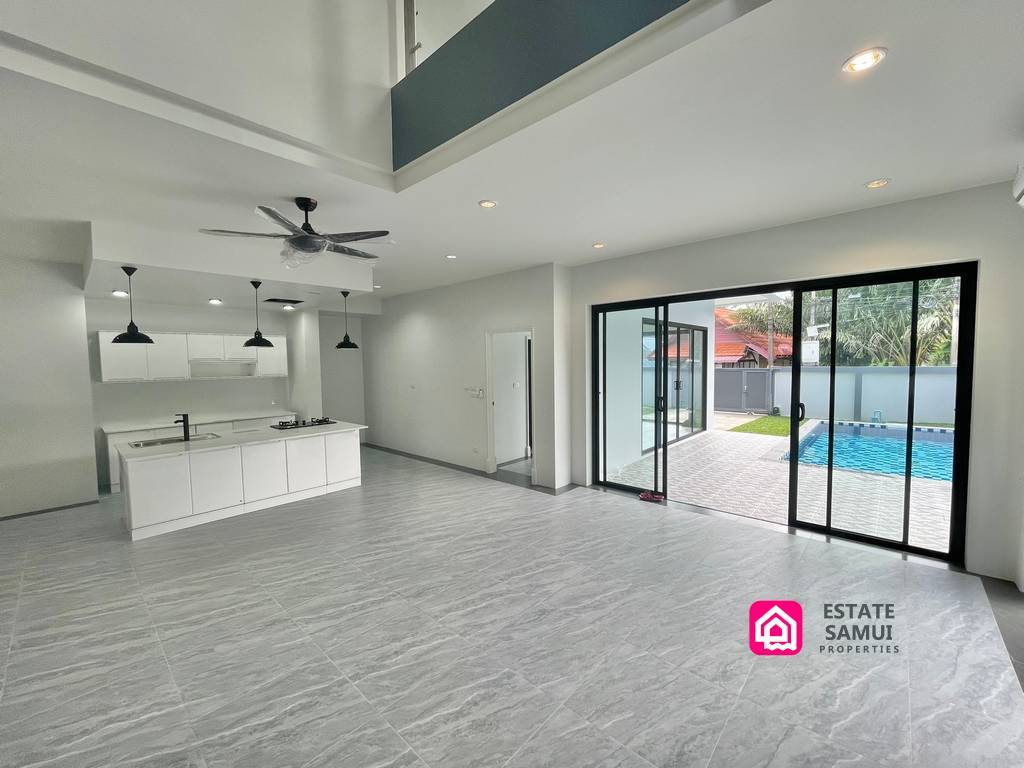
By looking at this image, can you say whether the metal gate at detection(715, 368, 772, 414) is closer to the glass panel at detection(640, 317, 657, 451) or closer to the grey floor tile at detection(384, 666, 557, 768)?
the glass panel at detection(640, 317, 657, 451)

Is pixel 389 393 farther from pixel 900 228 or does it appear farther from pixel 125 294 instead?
pixel 900 228

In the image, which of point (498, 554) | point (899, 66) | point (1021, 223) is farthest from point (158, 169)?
point (1021, 223)

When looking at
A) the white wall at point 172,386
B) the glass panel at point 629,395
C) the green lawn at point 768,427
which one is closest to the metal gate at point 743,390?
the green lawn at point 768,427

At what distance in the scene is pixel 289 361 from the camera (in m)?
7.64

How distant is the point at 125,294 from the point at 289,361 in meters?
2.41

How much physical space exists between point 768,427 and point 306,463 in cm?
943

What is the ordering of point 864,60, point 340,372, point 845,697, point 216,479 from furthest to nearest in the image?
point 340,372 < point 216,479 < point 845,697 < point 864,60

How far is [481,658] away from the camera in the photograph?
2.36m

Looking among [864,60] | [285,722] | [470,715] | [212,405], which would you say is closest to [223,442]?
[212,405]

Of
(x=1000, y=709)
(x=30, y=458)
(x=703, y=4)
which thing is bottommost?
(x=1000, y=709)

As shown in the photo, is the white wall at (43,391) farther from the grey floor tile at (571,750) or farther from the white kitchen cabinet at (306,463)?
the grey floor tile at (571,750)

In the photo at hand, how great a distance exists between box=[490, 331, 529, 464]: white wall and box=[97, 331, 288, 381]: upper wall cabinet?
3881 millimetres

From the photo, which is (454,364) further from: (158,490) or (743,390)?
(743,390)

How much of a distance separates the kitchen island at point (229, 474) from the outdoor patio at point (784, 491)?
365cm
